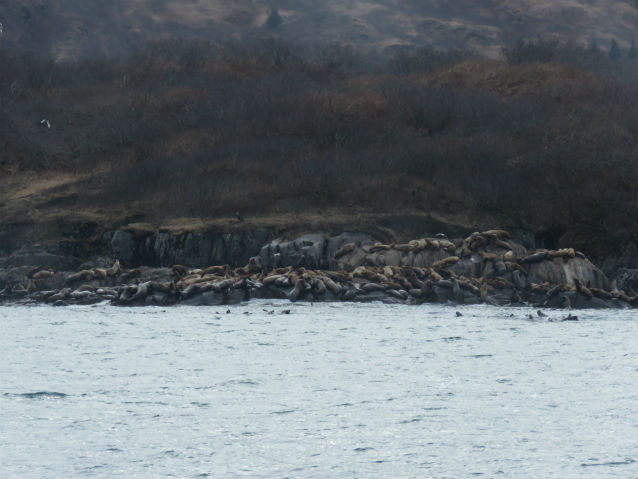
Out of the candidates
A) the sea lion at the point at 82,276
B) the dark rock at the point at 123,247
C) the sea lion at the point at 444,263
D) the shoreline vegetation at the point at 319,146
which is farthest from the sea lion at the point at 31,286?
the sea lion at the point at 444,263

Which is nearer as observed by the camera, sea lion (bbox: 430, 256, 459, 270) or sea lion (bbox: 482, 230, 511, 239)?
sea lion (bbox: 430, 256, 459, 270)

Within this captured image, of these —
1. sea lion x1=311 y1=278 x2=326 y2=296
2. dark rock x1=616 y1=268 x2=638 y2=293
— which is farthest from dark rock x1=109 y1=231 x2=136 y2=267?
dark rock x1=616 y1=268 x2=638 y2=293

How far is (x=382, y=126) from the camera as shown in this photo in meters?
47.8

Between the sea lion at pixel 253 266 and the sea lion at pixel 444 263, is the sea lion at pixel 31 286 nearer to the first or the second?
the sea lion at pixel 253 266

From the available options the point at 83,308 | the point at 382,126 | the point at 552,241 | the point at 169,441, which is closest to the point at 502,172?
the point at 552,241

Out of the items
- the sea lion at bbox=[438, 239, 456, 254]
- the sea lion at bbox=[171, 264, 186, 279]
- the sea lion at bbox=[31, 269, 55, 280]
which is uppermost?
the sea lion at bbox=[438, 239, 456, 254]

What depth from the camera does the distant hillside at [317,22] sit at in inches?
4085

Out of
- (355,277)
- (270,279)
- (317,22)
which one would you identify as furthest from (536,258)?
(317,22)

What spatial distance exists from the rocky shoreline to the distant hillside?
66.9 meters

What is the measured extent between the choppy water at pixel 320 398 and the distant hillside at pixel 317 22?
78817 mm

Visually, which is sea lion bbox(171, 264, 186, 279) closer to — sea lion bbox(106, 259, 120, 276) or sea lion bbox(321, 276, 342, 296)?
sea lion bbox(106, 259, 120, 276)

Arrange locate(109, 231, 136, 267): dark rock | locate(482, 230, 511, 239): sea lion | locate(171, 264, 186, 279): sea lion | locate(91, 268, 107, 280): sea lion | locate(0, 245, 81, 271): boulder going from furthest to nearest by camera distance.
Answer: locate(109, 231, 136, 267): dark rock
locate(0, 245, 81, 271): boulder
locate(482, 230, 511, 239): sea lion
locate(171, 264, 186, 279): sea lion
locate(91, 268, 107, 280): sea lion

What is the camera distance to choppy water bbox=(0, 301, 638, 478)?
12289mm

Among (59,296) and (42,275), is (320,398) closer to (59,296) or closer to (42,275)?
(59,296)
